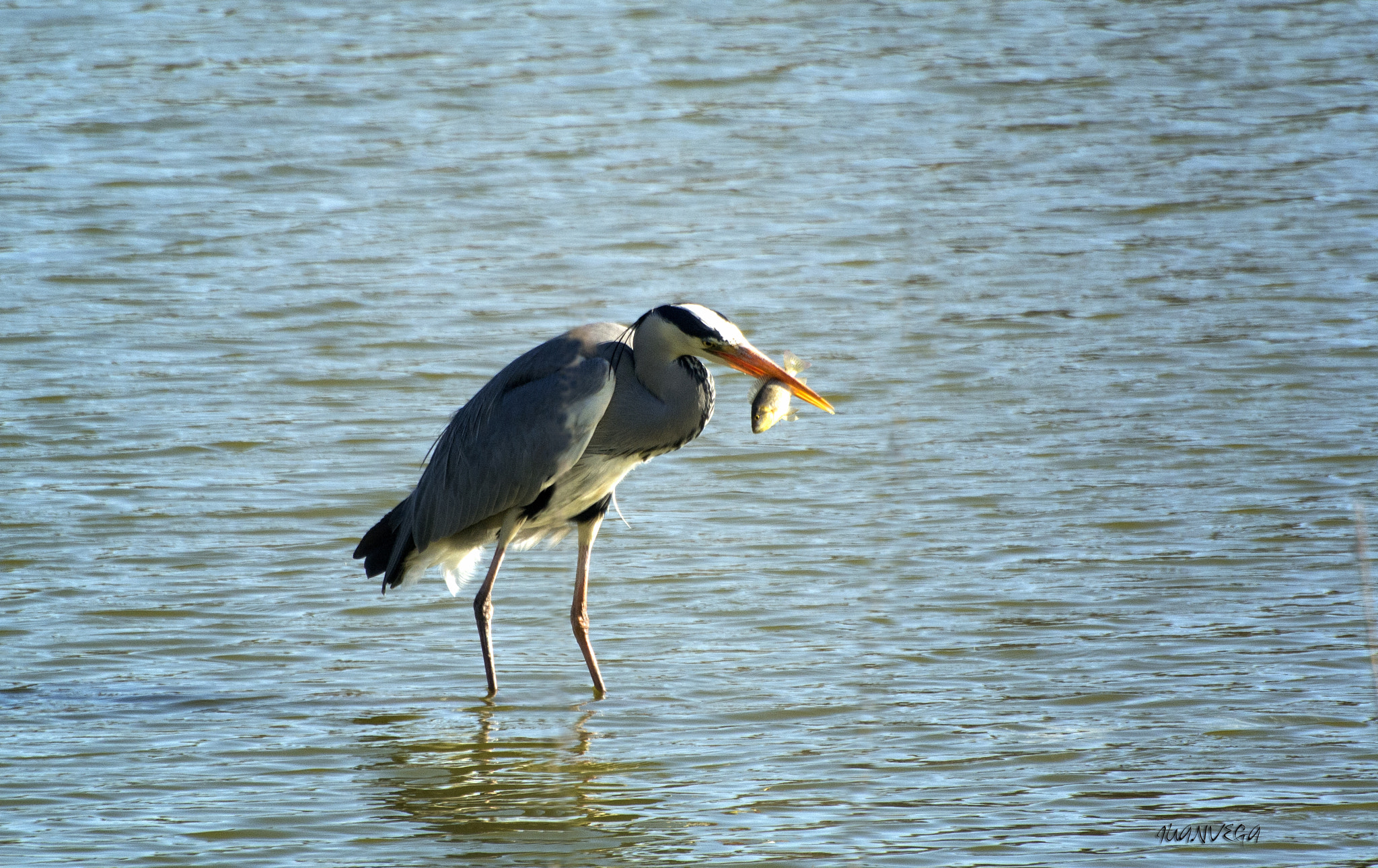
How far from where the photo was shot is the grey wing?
216 inches

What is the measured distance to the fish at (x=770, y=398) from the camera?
5.32 meters

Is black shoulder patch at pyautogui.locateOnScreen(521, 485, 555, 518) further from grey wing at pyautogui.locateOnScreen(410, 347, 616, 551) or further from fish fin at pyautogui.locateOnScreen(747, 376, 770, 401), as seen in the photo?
fish fin at pyautogui.locateOnScreen(747, 376, 770, 401)

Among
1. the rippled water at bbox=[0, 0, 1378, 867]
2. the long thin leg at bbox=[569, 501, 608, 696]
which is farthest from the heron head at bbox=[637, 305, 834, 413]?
the rippled water at bbox=[0, 0, 1378, 867]

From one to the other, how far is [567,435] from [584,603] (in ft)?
2.06

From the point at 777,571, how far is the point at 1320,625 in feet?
6.21

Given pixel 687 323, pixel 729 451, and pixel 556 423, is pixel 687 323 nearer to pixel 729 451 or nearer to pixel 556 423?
pixel 556 423

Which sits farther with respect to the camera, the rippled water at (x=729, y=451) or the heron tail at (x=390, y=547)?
the heron tail at (x=390, y=547)

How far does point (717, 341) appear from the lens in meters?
5.29

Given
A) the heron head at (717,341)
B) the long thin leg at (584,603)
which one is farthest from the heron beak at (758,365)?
the long thin leg at (584,603)

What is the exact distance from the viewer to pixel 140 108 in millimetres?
13930

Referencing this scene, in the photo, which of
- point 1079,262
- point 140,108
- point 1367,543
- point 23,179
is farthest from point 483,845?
point 140,108

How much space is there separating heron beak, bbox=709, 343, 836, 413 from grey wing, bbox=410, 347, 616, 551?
0.44m

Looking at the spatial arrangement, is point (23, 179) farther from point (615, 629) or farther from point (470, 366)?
point (615, 629)

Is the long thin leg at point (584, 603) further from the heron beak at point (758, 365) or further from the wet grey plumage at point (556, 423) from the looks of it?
the heron beak at point (758, 365)
